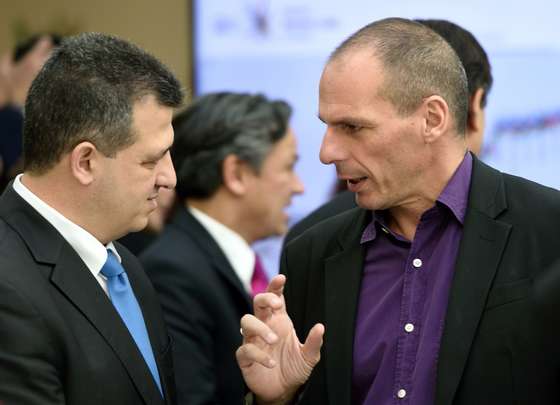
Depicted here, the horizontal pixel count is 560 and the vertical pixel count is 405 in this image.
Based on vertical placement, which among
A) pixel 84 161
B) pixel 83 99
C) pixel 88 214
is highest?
pixel 83 99

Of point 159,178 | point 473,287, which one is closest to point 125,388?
point 159,178

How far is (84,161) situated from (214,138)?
1.23 m

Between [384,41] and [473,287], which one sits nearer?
[473,287]

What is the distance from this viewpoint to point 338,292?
6.86ft

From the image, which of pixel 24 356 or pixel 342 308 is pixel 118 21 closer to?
pixel 342 308

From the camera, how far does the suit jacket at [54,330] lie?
5.70ft

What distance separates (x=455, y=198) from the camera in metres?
2.03

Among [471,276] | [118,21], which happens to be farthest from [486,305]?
[118,21]

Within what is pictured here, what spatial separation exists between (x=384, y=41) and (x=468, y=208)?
382 millimetres

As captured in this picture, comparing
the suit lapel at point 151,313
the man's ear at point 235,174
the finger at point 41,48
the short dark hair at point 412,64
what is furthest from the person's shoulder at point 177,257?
the finger at point 41,48

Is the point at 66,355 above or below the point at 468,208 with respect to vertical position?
below

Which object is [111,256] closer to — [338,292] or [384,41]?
[338,292]

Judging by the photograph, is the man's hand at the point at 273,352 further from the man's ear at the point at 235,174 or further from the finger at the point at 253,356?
the man's ear at the point at 235,174

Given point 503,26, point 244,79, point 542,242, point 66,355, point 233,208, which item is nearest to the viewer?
point 66,355
